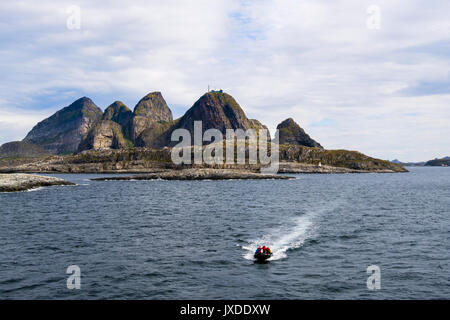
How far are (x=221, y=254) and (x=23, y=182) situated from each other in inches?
4278

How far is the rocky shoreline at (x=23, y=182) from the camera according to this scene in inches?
4400

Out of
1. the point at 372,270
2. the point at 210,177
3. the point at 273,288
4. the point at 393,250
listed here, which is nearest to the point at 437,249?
the point at 393,250

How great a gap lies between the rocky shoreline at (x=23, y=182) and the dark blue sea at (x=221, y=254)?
50890 millimetres

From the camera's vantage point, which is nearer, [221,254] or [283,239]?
[221,254]

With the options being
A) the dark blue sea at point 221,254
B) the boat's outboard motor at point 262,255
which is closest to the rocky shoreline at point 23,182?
the dark blue sea at point 221,254

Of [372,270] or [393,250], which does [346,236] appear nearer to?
[393,250]

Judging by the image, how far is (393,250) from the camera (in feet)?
128

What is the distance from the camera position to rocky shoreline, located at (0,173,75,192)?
112m

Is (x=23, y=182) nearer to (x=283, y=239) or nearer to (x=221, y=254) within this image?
(x=283, y=239)

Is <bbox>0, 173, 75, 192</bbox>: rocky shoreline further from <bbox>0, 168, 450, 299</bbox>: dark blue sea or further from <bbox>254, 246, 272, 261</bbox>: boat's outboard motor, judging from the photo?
<bbox>254, 246, 272, 261</bbox>: boat's outboard motor

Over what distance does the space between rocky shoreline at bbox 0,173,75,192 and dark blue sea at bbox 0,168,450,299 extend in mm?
50890

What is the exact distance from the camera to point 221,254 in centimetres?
3700

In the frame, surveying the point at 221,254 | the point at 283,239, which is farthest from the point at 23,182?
A: the point at 221,254
